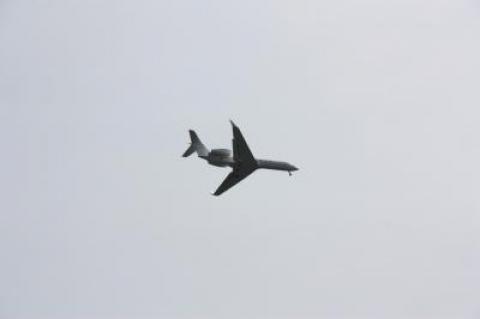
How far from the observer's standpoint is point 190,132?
6658 inches

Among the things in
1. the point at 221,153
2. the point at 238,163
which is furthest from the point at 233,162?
the point at 221,153

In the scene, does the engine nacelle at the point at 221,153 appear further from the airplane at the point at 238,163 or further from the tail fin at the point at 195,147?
the tail fin at the point at 195,147

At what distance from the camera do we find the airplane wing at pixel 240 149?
143 metres

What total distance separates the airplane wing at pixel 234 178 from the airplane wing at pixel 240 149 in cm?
209

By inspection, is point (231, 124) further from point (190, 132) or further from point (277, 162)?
point (190, 132)

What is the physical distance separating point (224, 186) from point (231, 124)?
55.9ft

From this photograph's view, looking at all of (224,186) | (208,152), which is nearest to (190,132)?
(208,152)

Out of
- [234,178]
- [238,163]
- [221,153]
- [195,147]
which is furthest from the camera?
[195,147]

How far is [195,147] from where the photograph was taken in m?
167

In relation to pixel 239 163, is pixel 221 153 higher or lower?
higher

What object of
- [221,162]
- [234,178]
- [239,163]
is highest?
[221,162]

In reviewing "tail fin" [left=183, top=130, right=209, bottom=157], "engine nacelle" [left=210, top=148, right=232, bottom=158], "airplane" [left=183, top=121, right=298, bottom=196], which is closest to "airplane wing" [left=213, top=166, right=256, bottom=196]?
"airplane" [left=183, top=121, right=298, bottom=196]

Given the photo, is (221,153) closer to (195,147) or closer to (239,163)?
(239,163)

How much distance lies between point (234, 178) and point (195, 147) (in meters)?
18.0
